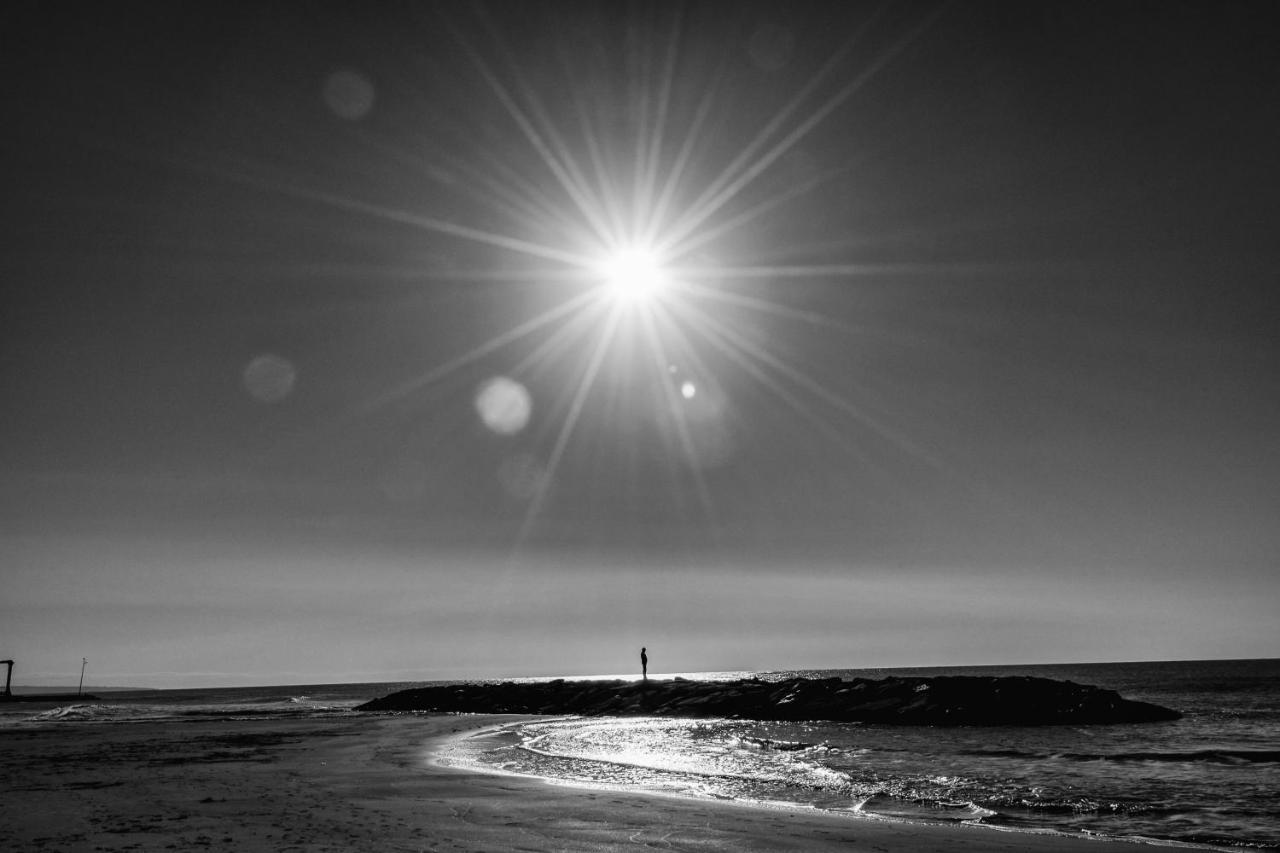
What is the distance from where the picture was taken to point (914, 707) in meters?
41.8

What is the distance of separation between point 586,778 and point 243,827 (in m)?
9.81

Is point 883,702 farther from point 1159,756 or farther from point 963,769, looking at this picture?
point 963,769

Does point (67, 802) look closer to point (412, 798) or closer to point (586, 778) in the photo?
point (412, 798)

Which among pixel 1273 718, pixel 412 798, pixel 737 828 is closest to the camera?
pixel 737 828

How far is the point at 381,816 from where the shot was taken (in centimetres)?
1335

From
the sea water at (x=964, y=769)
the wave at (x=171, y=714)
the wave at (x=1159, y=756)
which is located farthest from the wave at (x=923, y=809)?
the wave at (x=171, y=714)

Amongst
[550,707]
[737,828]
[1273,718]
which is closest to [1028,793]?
[737,828]

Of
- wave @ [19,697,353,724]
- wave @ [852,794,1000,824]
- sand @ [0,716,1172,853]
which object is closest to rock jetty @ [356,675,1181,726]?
wave @ [19,697,353,724]

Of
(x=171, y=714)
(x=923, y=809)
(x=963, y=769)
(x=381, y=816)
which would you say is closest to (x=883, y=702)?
(x=963, y=769)

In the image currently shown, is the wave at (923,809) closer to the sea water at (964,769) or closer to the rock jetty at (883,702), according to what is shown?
the sea water at (964,769)

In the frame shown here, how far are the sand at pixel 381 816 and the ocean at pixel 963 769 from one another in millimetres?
2048

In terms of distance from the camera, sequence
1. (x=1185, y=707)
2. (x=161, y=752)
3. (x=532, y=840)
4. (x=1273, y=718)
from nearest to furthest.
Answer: (x=532, y=840) → (x=161, y=752) → (x=1273, y=718) → (x=1185, y=707)

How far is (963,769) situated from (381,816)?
1715 centimetres

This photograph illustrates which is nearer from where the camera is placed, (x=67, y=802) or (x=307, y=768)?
(x=67, y=802)
